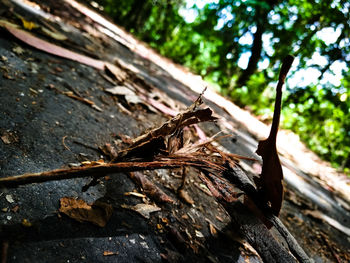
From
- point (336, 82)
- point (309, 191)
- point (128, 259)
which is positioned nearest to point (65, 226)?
point (128, 259)

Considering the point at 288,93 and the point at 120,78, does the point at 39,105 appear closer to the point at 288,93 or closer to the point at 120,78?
the point at 120,78

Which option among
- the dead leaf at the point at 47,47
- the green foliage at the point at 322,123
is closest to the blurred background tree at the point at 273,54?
the green foliage at the point at 322,123

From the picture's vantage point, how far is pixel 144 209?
104 cm

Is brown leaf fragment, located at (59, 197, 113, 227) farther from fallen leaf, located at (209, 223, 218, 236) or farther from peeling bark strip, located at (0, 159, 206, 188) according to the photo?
fallen leaf, located at (209, 223, 218, 236)

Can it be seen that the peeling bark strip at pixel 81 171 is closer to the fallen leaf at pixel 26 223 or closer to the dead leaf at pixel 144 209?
the fallen leaf at pixel 26 223

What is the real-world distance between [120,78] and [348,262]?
8.28 ft

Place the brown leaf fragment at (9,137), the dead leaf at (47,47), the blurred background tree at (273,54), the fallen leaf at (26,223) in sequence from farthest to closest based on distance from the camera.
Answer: the blurred background tree at (273,54) → the dead leaf at (47,47) → the brown leaf fragment at (9,137) → the fallen leaf at (26,223)

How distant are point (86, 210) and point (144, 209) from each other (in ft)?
0.84

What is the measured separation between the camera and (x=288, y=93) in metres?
6.89

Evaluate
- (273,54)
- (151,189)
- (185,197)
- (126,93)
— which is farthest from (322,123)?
(151,189)

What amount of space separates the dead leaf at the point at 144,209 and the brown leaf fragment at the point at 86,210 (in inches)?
4.2

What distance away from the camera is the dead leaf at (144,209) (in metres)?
1.01

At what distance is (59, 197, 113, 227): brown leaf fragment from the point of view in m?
0.83

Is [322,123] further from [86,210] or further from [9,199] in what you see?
[9,199]
